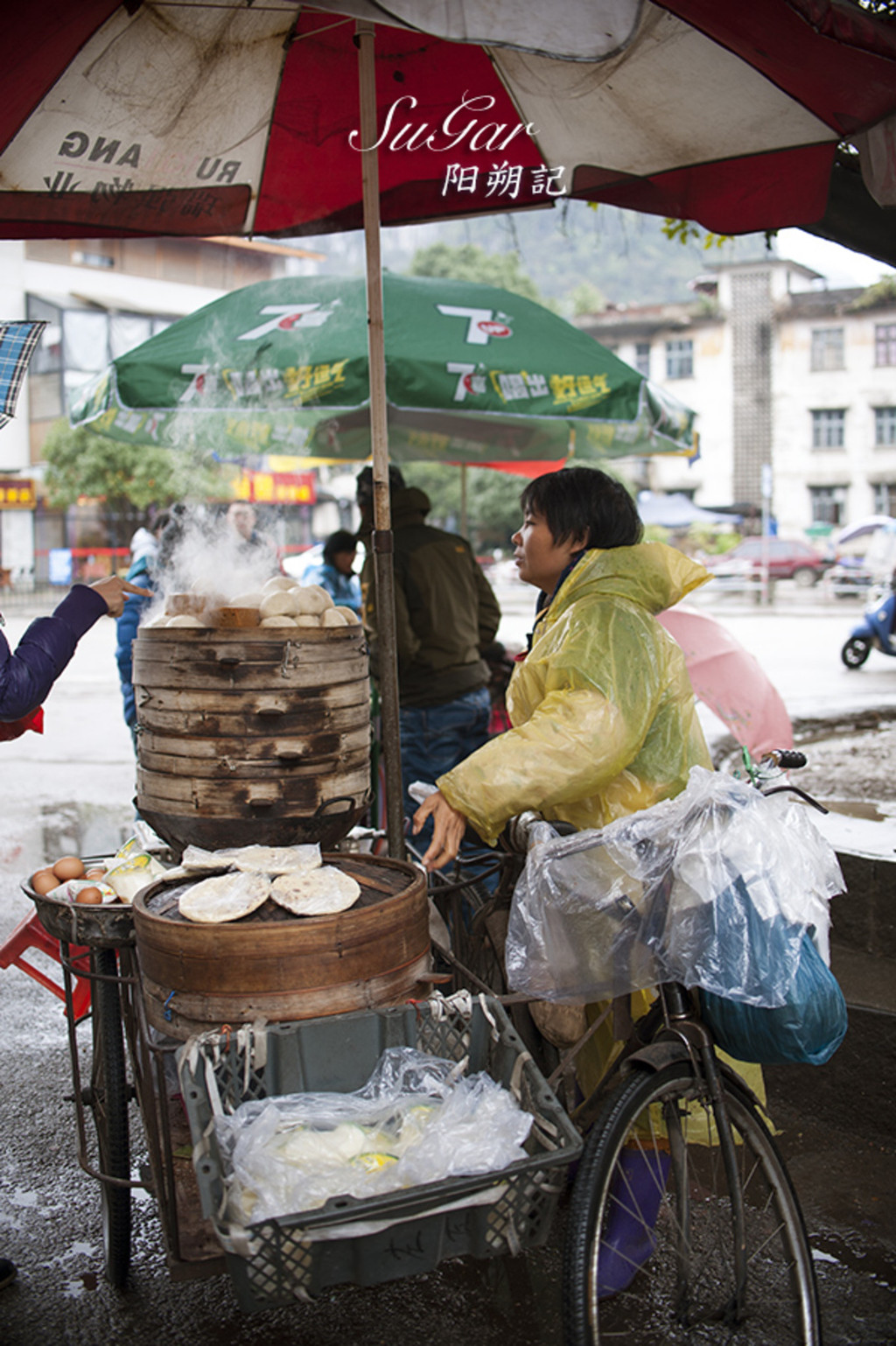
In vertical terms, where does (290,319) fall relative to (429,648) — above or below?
above

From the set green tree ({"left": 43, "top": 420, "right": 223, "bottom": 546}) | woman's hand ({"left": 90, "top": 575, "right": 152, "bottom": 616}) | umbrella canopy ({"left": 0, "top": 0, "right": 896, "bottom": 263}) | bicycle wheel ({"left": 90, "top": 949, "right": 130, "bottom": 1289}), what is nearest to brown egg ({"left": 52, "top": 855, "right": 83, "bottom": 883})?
bicycle wheel ({"left": 90, "top": 949, "right": 130, "bottom": 1289})

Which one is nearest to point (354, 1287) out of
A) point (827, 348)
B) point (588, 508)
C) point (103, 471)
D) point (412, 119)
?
point (588, 508)

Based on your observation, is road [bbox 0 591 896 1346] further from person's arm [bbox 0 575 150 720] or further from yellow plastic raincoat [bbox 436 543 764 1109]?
person's arm [bbox 0 575 150 720]

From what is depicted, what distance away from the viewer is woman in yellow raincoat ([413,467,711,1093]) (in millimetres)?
2348

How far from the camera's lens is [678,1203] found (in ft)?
7.08

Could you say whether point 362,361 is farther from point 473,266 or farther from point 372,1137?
point 473,266

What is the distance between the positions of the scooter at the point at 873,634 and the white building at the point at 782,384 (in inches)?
1107

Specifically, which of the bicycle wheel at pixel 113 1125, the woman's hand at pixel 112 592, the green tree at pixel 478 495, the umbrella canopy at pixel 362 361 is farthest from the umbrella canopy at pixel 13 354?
the green tree at pixel 478 495

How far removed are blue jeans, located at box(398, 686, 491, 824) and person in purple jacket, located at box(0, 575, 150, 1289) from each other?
2.56 m

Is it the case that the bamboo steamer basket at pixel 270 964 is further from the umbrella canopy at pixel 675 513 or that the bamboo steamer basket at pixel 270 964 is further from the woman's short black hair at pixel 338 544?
the umbrella canopy at pixel 675 513

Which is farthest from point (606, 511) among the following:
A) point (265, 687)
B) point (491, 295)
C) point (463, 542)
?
point (491, 295)

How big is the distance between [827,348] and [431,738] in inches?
1653

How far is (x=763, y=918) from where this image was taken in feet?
6.56

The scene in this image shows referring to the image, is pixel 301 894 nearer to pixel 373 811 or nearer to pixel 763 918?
pixel 763 918
